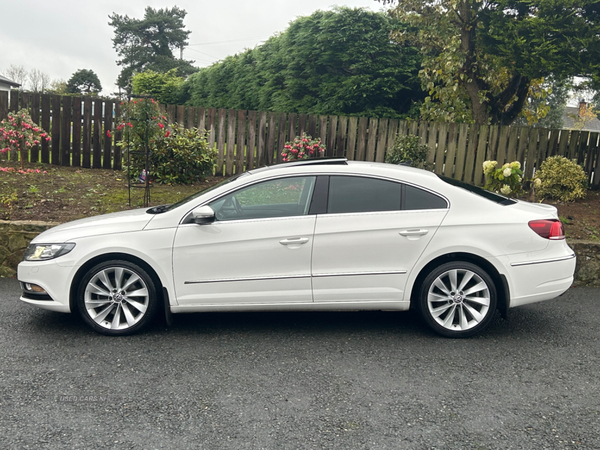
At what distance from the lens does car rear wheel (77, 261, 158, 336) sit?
458cm

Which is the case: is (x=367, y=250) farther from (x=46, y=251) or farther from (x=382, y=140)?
(x=382, y=140)

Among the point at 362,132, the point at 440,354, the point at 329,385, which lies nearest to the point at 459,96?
the point at 362,132

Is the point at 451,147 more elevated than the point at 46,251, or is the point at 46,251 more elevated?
the point at 451,147

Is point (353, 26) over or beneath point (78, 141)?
over

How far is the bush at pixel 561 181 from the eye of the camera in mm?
9523

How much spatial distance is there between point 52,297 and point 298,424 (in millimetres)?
2566

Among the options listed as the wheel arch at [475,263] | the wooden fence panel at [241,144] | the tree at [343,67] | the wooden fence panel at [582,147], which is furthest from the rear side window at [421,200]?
the tree at [343,67]

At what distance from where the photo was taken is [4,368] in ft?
13.0

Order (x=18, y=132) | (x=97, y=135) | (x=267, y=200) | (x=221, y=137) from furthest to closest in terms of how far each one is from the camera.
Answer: (x=97, y=135) → (x=221, y=137) → (x=18, y=132) → (x=267, y=200)

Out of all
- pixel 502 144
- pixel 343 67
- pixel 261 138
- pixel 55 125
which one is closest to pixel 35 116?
pixel 55 125

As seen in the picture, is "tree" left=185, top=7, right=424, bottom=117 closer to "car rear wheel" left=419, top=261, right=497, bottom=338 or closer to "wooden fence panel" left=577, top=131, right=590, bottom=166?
"wooden fence panel" left=577, top=131, right=590, bottom=166

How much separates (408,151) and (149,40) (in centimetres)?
5143

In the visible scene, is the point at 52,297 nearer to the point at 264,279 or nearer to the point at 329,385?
the point at 264,279

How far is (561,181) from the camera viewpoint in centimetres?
954
